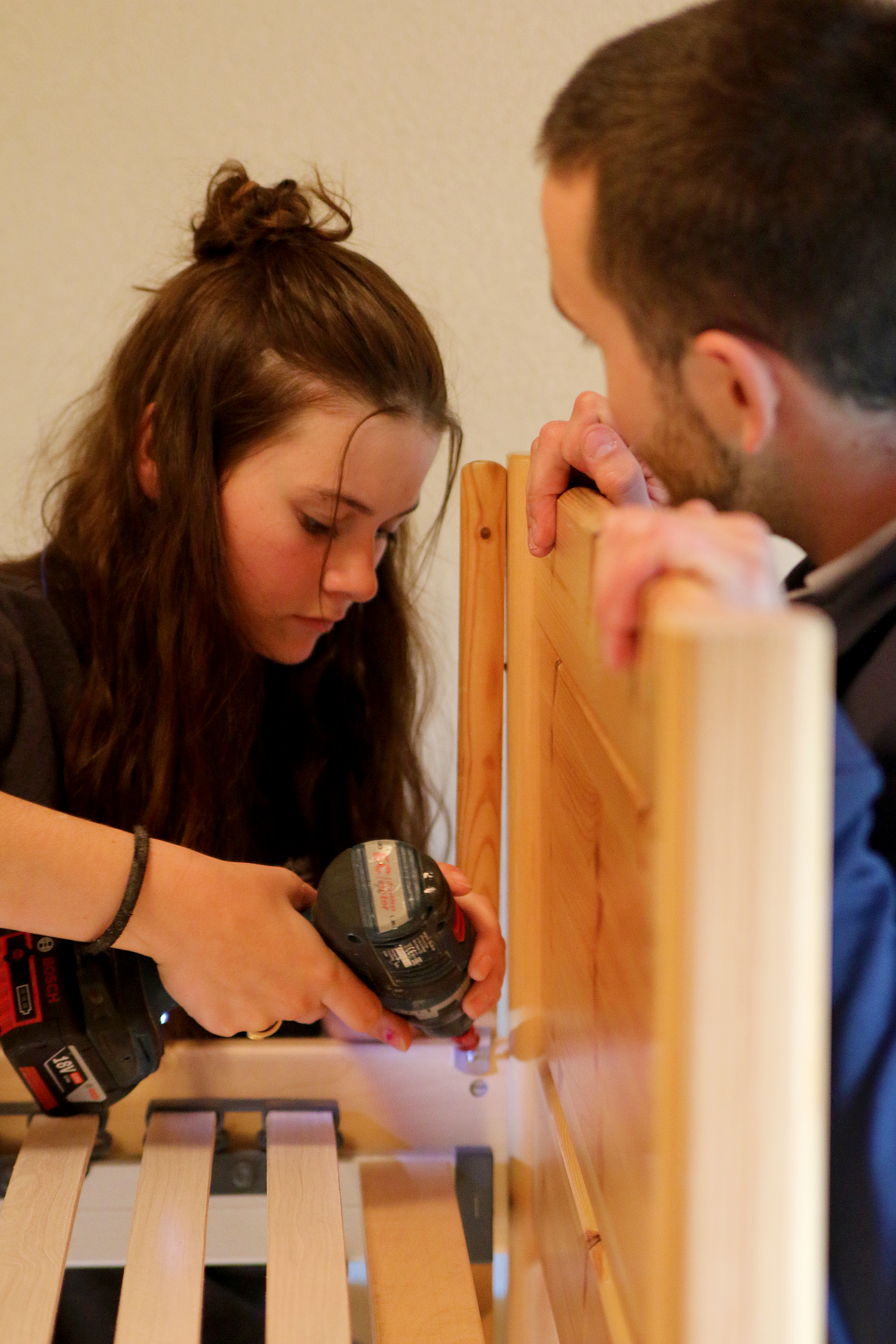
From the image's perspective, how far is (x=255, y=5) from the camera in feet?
3.84

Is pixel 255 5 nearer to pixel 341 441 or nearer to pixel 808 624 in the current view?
pixel 341 441

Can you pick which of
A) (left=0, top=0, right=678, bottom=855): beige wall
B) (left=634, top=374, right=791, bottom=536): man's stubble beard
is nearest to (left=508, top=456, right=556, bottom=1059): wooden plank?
(left=634, top=374, right=791, bottom=536): man's stubble beard

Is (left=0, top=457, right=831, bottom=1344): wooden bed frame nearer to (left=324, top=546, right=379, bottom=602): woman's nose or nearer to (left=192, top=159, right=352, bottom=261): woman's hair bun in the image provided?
(left=324, top=546, right=379, bottom=602): woman's nose

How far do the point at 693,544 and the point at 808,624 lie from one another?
0.22ft

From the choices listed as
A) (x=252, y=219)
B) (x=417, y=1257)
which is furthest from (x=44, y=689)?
(x=417, y=1257)

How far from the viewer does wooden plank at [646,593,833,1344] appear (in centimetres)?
27

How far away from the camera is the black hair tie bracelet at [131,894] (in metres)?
0.62

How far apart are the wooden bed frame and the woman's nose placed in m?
0.08

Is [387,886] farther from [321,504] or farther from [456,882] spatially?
[321,504]

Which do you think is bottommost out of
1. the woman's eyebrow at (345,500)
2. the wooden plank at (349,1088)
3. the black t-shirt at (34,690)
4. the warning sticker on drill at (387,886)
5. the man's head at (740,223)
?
the wooden plank at (349,1088)

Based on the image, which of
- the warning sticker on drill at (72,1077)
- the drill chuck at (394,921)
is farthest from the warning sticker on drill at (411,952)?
the warning sticker on drill at (72,1077)

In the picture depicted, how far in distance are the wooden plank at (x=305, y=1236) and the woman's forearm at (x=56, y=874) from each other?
196 mm

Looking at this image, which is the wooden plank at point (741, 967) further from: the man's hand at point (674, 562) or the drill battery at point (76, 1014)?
the drill battery at point (76, 1014)

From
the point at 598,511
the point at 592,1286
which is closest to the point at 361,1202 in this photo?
the point at 592,1286
